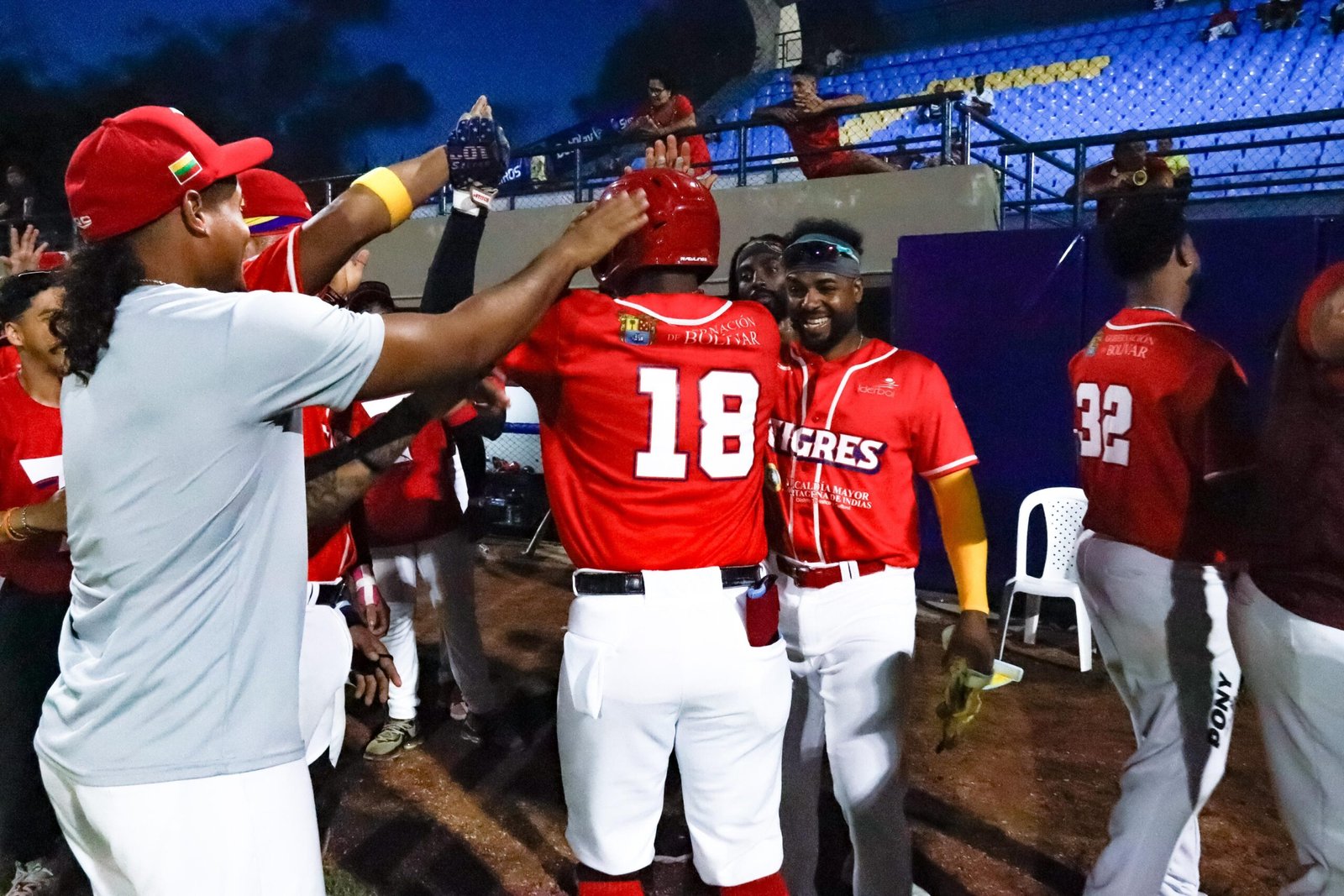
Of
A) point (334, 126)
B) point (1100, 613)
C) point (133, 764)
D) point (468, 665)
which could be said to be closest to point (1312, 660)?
point (1100, 613)

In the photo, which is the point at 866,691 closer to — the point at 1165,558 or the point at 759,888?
the point at 759,888

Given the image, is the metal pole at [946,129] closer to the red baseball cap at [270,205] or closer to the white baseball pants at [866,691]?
the white baseball pants at [866,691]

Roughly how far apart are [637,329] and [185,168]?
0.97 m

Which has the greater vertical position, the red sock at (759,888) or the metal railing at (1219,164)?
the metal railing at (1219,164)

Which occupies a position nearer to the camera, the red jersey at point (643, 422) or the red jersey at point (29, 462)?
the red jersey at point (643, 422)

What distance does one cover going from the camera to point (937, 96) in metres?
7.18

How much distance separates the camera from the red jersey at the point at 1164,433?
2639 mm

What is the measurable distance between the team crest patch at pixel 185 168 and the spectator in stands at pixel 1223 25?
12.4 metres

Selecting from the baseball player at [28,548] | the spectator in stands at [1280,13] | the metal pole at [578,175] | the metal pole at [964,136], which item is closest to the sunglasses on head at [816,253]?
the baseball player at [28,548]

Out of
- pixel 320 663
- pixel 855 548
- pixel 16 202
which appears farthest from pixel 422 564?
pixel 16 202

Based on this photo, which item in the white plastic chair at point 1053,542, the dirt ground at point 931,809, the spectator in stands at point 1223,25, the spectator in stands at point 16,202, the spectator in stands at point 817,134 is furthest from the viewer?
the spectator in stands at point 16,202

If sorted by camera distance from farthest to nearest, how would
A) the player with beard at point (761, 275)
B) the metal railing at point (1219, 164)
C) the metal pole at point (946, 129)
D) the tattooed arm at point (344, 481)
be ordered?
the metal pole at point (946, 129), the metal railing at point (1219, 164), the player with beard at point (761, 275), the tattooed arm at point (344, 481)

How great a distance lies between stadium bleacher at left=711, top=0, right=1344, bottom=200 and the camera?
1008 centimetres

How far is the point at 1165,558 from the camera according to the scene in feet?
8.75
